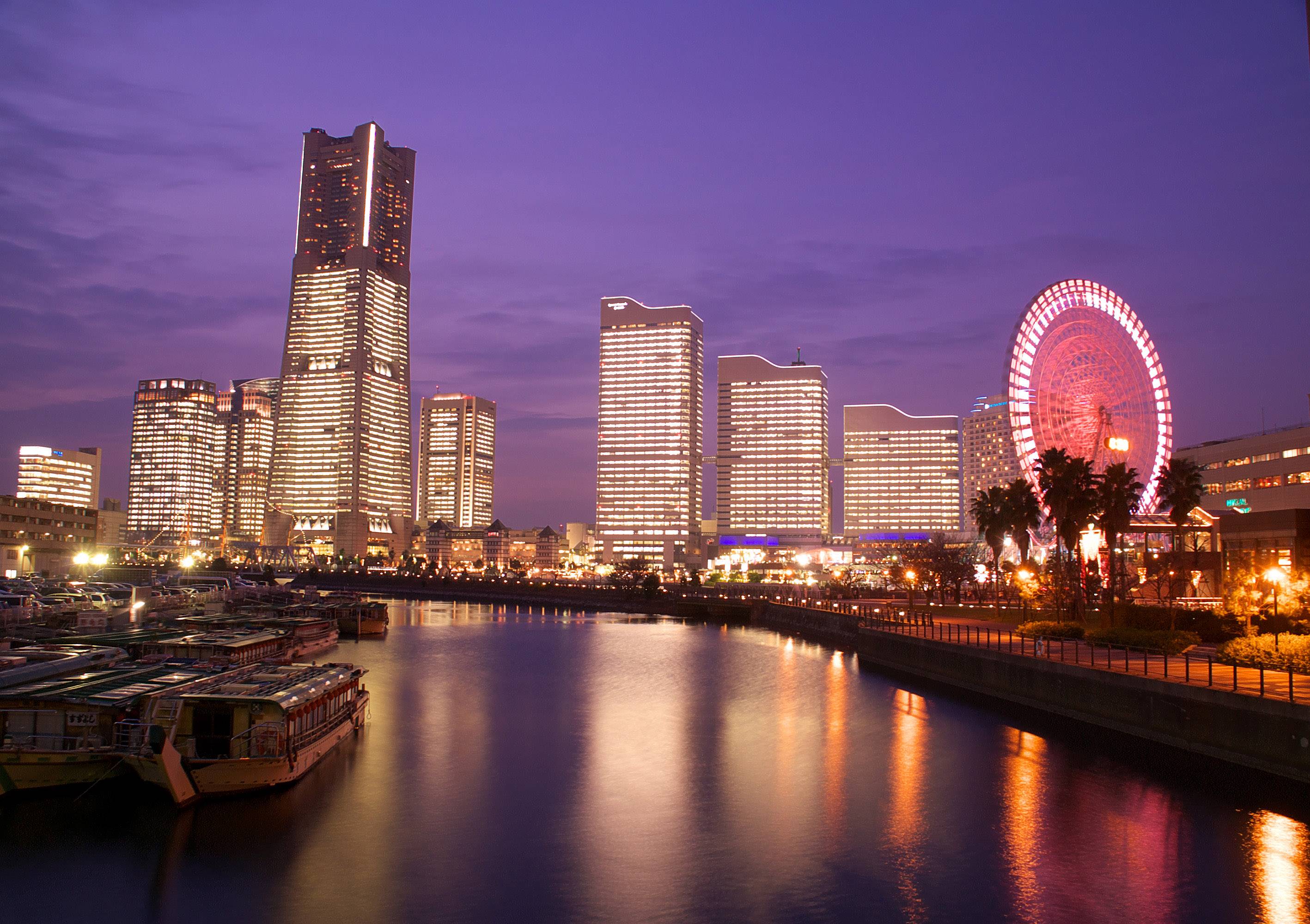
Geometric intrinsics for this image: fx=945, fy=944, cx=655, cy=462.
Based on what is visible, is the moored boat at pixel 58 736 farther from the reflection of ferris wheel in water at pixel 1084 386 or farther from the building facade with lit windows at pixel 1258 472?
the building facade with lit windows at pixel 1258 472

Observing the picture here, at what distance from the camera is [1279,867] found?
82.1 ft

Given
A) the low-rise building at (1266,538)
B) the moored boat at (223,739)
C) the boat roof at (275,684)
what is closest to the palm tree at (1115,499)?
A: the low-rise building at (1266,538)

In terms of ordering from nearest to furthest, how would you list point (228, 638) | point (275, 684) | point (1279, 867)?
point (1279, 867)
point (275, 684)
point (228, 638)

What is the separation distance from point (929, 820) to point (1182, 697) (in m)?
12.5

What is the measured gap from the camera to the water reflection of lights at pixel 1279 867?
22.4 m

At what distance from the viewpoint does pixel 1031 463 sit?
3095 inches

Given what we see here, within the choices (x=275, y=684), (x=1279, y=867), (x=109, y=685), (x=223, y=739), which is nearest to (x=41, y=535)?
(x=109, y=685)

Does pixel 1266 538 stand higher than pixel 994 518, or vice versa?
pixel 994 518

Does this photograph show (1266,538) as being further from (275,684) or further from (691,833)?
(275,684)

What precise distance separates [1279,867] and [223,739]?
3180 centimetres

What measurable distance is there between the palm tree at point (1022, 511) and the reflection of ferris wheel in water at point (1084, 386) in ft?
26.8

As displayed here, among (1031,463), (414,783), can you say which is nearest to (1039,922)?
(414,783)

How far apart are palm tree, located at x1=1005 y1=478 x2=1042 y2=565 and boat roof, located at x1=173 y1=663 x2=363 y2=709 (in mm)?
65753

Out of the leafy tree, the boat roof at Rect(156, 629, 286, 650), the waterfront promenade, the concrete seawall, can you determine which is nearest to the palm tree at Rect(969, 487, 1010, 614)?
the waterfront promenade
